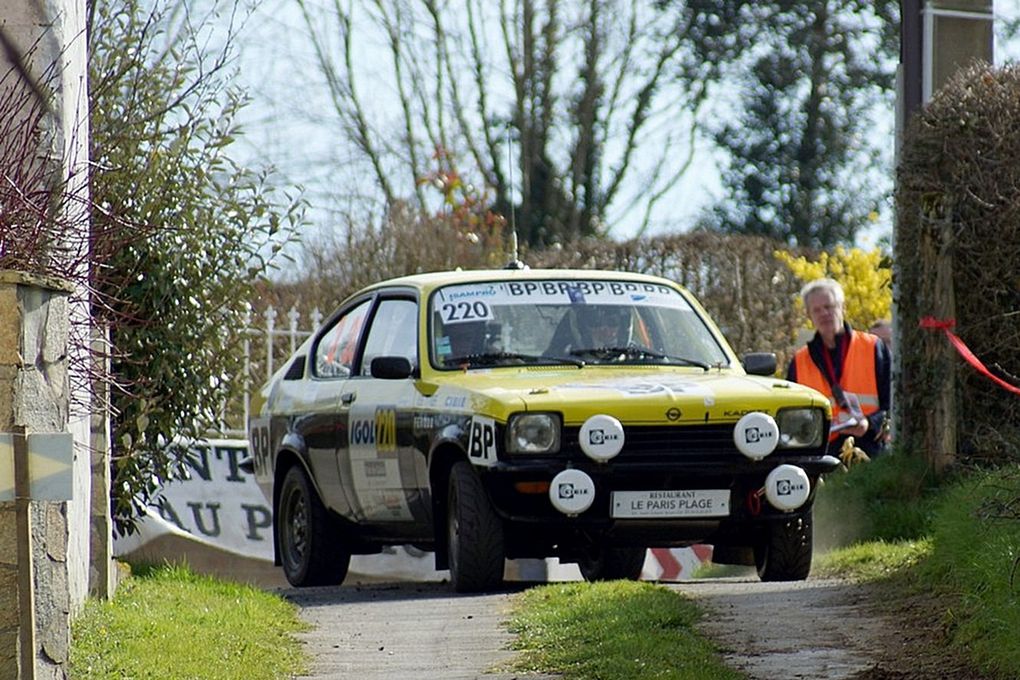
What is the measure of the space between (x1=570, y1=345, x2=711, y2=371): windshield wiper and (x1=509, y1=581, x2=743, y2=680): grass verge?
57.7 inches

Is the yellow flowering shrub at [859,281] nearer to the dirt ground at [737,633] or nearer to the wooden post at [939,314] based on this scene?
the wooden post at [939,314]

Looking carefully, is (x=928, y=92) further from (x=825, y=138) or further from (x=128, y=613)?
(x=825, y=138)

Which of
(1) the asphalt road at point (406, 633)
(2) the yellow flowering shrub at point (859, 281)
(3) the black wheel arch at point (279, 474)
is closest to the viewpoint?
(1) the asphalt road at point (406, 633)

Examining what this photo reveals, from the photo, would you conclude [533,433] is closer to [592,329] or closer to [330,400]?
[592,329]

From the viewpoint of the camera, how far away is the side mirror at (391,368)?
37.3 ft

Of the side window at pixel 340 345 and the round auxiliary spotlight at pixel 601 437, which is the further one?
the side window at pixel 340 345

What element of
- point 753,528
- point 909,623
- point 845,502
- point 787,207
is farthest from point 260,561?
point 787,207

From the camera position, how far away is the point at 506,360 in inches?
450

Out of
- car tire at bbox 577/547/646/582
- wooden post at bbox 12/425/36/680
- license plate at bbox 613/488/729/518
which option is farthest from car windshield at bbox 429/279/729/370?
wooden post at bbox 12/425/36/680

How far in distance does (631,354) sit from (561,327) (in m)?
0.39

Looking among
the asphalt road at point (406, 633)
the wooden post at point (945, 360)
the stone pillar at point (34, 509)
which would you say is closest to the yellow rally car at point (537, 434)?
the asphalt road at point (406, 633)

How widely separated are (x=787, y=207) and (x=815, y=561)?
26.5 metres

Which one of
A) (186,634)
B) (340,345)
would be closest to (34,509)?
(186,634)

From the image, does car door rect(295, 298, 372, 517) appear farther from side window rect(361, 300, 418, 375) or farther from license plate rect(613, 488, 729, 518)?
license plate rect(613, 488, 729, 518)
